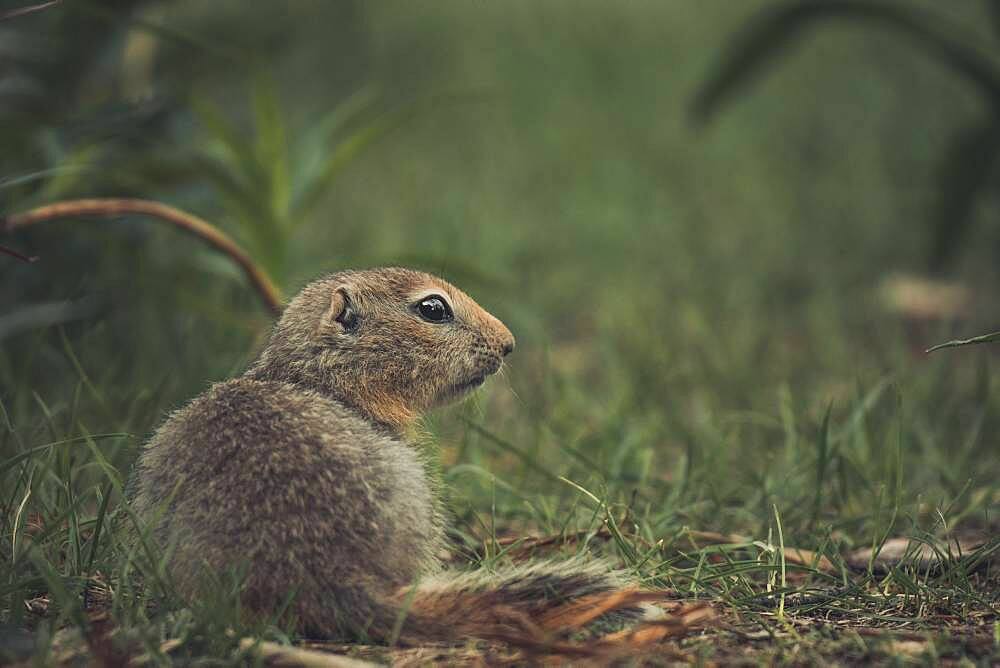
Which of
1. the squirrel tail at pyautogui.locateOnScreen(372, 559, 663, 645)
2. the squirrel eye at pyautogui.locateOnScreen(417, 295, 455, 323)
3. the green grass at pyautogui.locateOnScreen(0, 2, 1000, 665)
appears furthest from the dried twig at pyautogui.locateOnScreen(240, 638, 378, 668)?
the squirrel eye at pyautogui.locateOnScreen(417, 295, 455, 323)

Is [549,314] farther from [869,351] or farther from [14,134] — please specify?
[14,134]

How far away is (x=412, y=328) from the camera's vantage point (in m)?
2.95

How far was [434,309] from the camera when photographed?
300 cm

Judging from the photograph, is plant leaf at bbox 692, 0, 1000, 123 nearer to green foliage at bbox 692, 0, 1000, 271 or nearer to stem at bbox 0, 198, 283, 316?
green foliage at bbox 692, 0, 1000, 271

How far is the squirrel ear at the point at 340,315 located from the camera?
2850mm

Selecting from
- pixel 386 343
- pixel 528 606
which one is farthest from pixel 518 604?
pixel 386 343

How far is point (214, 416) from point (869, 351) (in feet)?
10.6

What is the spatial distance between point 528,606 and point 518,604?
2 cm

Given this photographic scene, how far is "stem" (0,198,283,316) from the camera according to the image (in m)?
3.17

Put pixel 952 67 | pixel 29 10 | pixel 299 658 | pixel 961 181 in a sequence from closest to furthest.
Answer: pixel 299 658, pixel 29 10, pixel 961 181, pixel 952 67

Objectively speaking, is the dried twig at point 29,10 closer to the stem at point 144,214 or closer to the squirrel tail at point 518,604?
the stem at point 144,214

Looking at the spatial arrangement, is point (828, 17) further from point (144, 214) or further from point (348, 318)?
point (144, 214)

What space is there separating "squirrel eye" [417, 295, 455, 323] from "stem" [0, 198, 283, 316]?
17.7 inches

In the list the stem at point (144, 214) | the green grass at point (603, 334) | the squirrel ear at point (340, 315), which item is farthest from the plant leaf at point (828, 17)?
the squirrel ear at point (340, 315)
